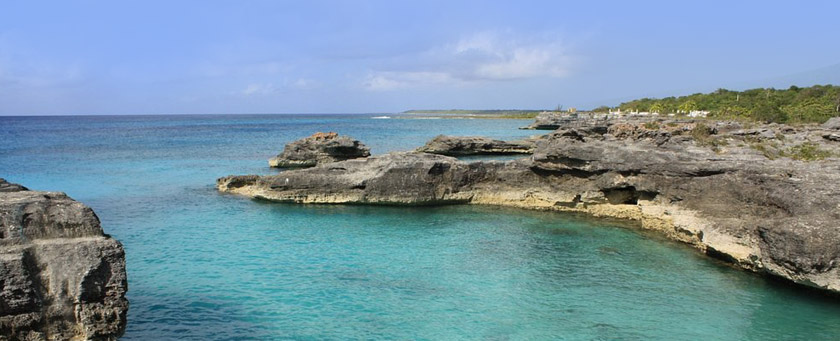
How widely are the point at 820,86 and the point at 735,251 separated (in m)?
88.8

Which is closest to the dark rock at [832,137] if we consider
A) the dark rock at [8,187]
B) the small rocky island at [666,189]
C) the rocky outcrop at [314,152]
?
the small rocky island at [666,189]

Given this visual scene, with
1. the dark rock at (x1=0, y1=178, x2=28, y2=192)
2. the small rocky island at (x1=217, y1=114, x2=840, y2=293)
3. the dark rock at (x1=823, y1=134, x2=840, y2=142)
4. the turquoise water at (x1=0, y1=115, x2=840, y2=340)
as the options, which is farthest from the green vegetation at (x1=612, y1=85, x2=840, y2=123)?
the dark rock at (x1=0, y1=178, x2=28, y2=192)

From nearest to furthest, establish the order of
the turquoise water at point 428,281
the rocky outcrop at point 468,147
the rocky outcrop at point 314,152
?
the turquoise water at point 428,281, the rocky outcrop at point 314,152, the rocky outcrop at point 468,147

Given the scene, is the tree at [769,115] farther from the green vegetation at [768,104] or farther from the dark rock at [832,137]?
the dark rock at [832,137]

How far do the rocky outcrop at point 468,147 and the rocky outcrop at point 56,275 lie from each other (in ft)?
133

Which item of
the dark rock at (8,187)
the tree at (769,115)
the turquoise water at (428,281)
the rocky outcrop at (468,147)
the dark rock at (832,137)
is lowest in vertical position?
the turquoise water at (428,281)

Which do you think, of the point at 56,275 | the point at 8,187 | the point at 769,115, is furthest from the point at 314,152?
the point at 769,115

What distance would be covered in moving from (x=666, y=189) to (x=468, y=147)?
102 ft

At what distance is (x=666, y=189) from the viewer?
18.0 metres

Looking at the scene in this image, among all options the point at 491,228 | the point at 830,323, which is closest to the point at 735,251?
the point at 830,323

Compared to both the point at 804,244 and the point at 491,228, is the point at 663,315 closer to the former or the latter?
the point at 804,244

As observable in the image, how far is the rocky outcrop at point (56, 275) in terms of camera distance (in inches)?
282

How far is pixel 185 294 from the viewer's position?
11.9 meters

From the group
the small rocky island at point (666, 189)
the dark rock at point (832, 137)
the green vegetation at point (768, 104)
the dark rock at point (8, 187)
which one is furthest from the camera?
the green vegetation at point (768, 104)
